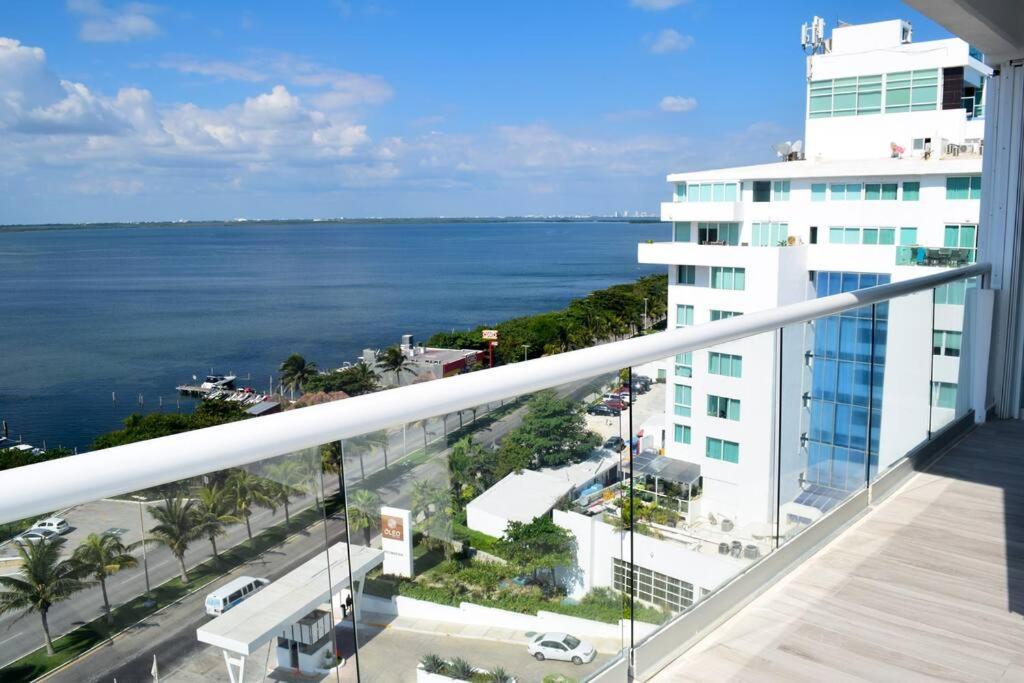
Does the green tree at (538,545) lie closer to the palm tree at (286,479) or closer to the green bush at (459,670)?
the green bush at (459,670)

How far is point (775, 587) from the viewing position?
237 centimetres

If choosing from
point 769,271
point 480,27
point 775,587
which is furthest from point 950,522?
point 480,27

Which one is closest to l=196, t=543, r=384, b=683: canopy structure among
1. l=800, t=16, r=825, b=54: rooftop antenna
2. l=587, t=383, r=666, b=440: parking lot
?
l=587, t=383, r=666, b=440: parking lot

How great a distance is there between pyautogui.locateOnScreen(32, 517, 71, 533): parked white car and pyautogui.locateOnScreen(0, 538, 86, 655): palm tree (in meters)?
0.01

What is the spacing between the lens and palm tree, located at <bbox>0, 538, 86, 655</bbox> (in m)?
0.80

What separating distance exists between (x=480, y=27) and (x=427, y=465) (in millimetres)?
155470

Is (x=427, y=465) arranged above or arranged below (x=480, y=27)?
below

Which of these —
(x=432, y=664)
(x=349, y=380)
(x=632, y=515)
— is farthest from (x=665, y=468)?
(x=349, y=380)

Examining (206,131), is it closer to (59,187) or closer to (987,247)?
(59,187)

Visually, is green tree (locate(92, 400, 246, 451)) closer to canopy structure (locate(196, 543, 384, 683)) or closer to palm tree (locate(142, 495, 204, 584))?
canopy structure (locate(196, 543, 384, 683))

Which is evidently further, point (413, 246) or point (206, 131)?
point (413, 246)

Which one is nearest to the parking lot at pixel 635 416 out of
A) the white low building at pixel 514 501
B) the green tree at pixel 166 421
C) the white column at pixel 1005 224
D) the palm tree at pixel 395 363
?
the white low building at pixel 514 501

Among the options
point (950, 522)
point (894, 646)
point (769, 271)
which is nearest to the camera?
point (894, 646)

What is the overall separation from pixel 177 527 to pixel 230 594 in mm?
124
